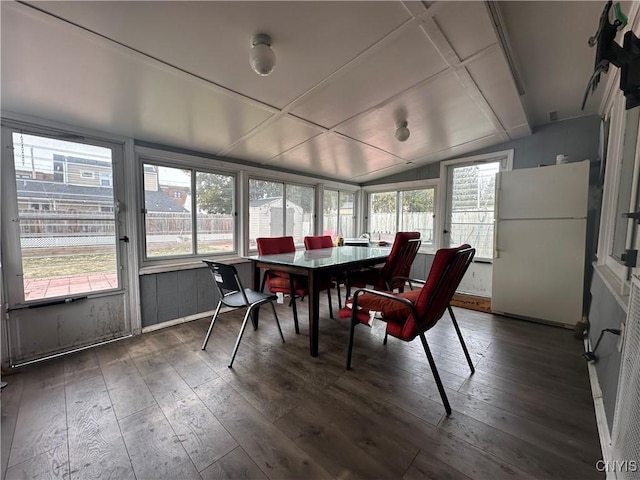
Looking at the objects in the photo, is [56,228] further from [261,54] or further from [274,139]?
[261,54]

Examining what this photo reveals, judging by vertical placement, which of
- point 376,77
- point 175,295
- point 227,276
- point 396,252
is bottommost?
point 175,295

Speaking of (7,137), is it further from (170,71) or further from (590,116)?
(590,116)

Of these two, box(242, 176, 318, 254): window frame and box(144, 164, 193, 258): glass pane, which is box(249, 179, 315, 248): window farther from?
box(144, 164, 193, 258): glass pane

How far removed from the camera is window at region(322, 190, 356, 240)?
5.01 m

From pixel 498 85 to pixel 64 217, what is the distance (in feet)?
13.2

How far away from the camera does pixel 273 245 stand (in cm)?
303

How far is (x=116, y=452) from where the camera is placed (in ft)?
4.17

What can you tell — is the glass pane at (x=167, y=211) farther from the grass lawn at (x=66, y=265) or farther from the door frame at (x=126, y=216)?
the grass lawn at (x=66, y=265)

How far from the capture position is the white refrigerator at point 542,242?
8.70ft

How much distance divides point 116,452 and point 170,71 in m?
2.20

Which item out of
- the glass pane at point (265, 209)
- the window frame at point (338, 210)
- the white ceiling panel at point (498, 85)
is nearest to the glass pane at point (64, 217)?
the glass pane at point (265, 209)

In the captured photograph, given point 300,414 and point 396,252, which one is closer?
point 300,414

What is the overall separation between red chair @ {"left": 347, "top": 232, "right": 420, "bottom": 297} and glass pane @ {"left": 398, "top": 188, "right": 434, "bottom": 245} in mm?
2121

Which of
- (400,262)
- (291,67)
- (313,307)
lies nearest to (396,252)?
(400,262)
